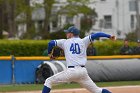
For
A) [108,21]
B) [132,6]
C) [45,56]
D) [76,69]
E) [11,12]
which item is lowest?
[108,21]

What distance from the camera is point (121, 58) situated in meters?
20.7


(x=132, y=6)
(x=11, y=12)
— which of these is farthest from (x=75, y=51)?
(x=132, y=6)

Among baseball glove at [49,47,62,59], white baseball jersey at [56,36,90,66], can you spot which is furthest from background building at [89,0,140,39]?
white baseball jersey at [56,36,90,66]

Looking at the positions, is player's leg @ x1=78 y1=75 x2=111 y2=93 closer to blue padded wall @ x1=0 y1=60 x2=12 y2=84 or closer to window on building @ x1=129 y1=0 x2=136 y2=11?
blue padded wall @ x1=0 y1=60 x2=12 y2=84

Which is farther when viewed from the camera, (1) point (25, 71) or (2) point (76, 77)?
(1) point (25, 71)

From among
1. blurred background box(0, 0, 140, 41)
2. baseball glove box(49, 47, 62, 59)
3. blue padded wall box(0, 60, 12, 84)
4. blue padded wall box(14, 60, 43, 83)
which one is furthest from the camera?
blurred background box(0, 0, 140, 41)

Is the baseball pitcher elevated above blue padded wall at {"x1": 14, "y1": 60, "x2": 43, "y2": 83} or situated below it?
above

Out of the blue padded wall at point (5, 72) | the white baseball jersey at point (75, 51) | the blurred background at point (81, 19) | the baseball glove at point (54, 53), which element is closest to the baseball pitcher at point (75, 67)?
the white baseball jersey at point (75, 51)

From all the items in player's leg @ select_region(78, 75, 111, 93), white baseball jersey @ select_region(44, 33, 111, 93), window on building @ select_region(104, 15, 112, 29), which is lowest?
window on building @ select_region(104, 15, 112, 29)

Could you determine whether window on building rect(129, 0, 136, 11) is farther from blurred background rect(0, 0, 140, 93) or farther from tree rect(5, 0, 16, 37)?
tree rect(5, 0, 16, 37)

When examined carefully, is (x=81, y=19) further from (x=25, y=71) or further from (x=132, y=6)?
(x=25, y=71)

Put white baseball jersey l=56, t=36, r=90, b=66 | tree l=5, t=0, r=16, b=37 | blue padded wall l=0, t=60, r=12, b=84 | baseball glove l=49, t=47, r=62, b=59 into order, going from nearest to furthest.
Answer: white baseball jersey l=56, t=36, r=90, b=66 < baseball glove l=49, t=47, r=62, b=59 < blue padded wall l=0, t=60, r=12, b=84 < tree l=5, t=0, r=16, b=37

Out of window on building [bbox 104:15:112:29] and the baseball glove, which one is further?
window on building [bbox 104:15:112:29]

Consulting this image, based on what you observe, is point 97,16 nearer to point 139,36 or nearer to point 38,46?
point 139,36
